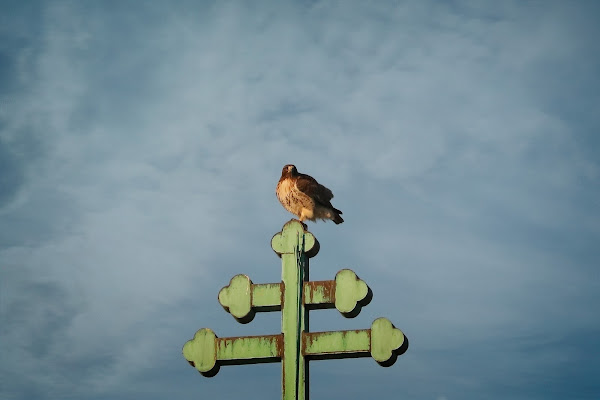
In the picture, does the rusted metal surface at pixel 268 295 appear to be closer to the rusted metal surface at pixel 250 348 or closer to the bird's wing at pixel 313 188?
the rusted metal surface at pixel 250 348

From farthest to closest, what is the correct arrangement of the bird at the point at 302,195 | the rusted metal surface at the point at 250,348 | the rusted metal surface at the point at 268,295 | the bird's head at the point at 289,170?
1. the bird's head at the point at 289,170
2. the bird at the point at 302,195
3. the rusted metal surface at the point at 268,295
4. the rusted metal surface at the point at 250,348

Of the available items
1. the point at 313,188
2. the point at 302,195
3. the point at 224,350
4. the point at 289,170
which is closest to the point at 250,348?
the point at 224,350

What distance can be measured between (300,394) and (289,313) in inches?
20.9

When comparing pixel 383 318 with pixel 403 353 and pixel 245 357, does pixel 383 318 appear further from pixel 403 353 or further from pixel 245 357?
pixel 245 357

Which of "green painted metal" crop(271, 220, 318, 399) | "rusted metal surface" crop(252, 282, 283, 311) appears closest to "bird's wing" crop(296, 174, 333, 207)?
"green painted metal" crop(271, 220, 318, 399)

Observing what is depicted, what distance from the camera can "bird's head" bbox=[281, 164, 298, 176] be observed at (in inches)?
379

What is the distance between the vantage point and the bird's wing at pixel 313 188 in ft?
30.8

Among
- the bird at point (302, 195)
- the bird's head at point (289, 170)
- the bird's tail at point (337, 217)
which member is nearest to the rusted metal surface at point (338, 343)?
the bird at point (302, 195)

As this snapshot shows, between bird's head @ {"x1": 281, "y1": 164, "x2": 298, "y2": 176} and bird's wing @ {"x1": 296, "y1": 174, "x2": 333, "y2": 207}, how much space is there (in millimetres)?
101

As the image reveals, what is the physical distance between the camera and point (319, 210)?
968cm

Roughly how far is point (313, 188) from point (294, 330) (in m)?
4.18

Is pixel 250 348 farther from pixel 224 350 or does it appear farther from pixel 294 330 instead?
pixel 294 330

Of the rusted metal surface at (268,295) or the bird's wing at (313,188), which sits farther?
the bird's wing at (313,188)

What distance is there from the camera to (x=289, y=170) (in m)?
9.63
